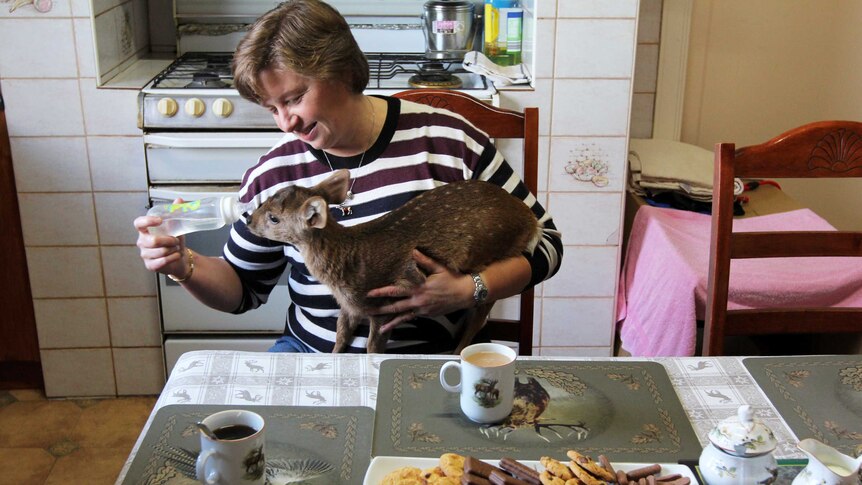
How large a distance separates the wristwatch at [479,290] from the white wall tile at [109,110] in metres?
1.42

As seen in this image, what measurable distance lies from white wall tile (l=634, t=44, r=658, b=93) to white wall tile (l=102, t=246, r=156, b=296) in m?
1.67

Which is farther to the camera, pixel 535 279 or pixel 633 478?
pixel 535 279

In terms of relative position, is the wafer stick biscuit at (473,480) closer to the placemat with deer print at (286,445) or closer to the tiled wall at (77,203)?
the placemat with deer print at (286,445)

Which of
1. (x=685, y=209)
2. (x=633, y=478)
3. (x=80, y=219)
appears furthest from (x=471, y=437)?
(x=80, y=219)

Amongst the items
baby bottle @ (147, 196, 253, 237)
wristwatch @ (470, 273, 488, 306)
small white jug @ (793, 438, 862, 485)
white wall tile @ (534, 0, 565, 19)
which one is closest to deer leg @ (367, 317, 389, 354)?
wristwatch @ (470, 273, 488, 306)

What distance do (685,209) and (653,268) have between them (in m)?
0.32

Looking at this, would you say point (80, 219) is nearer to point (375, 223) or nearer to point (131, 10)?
point (131, 10)

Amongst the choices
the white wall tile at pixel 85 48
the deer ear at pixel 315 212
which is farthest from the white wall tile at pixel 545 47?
the deer ear at pixel 315 212

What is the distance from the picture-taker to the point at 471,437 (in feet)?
3.81

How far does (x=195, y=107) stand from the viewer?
240 cm

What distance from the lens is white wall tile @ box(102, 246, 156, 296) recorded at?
2607mm

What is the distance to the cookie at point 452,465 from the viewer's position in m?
1.02

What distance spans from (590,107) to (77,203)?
5.03ft

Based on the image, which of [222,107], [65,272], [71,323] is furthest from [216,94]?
[71,323]
